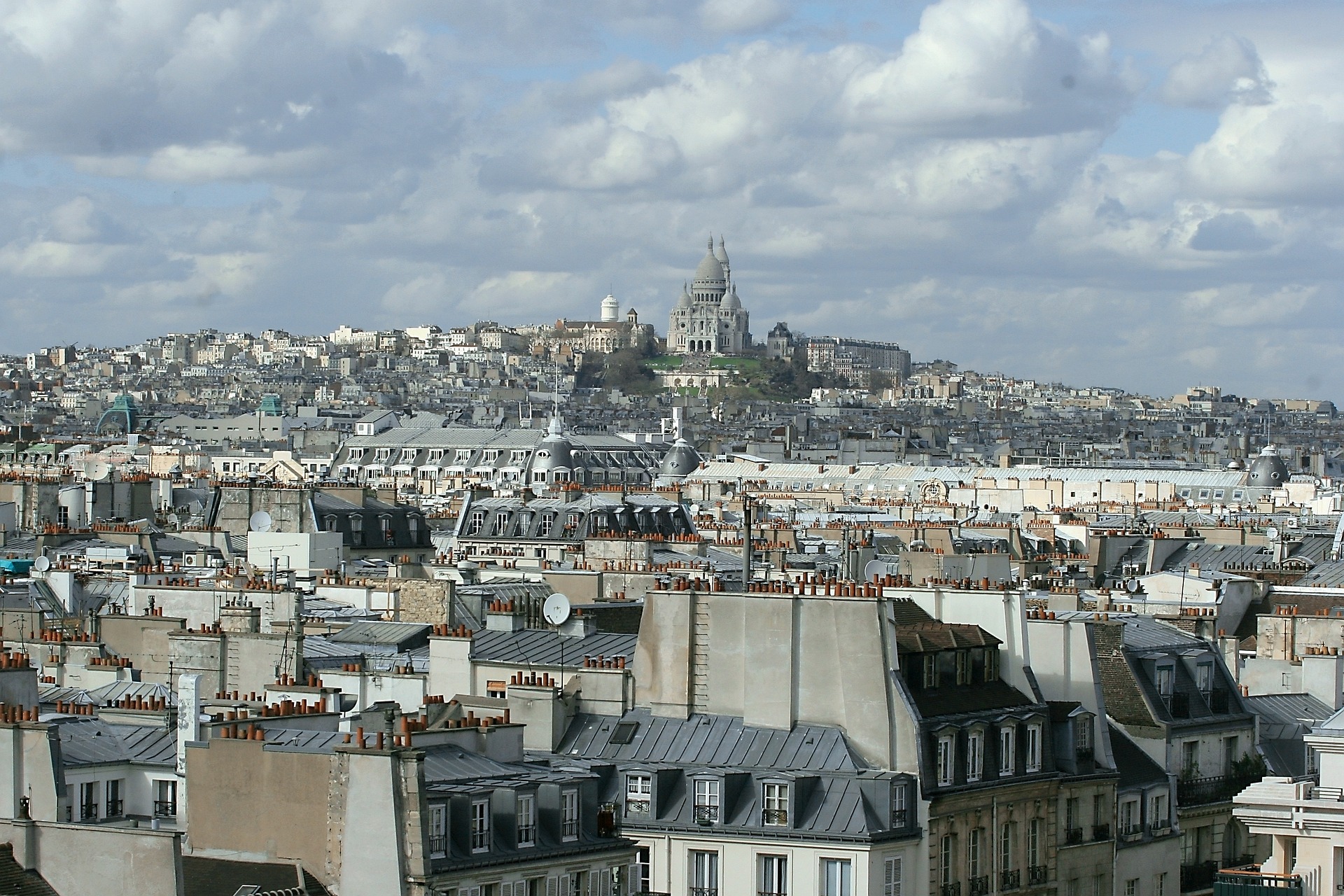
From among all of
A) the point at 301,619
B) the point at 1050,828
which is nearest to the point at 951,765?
the point at 1050,828

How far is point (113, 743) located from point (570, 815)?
346 centimetres

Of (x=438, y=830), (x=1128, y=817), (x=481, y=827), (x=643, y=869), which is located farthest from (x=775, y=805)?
(x=1128, y=817)

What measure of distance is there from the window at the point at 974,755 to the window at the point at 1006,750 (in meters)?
0.45

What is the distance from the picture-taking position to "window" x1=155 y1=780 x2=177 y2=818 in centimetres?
1994

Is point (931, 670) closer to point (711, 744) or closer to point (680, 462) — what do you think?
point (711, 744)

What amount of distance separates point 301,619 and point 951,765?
9.56 meters

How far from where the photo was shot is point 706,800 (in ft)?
70.9

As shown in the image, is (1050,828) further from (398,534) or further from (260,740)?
(398,534)

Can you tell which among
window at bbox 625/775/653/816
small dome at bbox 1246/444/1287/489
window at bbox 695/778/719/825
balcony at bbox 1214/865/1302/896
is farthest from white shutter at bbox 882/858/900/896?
small dome at bbox 1246/444/1287/489

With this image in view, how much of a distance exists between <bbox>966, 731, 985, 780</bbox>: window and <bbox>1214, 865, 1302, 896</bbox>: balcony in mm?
3880

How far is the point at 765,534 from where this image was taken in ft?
194

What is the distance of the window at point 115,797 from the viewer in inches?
782

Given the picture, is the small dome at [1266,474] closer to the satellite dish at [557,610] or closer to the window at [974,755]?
the satellite dish at [557,610]

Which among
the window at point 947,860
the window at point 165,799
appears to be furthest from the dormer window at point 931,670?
the window at point 165,799
